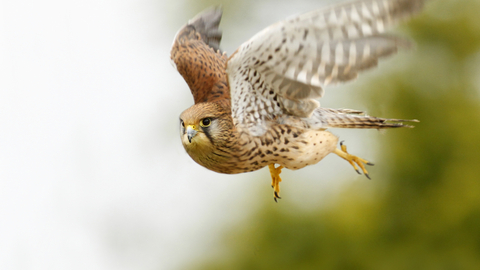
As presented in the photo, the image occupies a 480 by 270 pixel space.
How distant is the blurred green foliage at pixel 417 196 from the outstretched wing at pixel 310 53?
1108cm

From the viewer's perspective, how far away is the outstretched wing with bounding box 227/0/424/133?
2.11 meters

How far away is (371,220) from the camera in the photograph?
48.5ft

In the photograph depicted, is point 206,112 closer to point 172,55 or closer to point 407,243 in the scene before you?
point 172,55

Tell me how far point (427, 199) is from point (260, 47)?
563 inches

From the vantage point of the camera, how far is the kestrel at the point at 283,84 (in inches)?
84.8

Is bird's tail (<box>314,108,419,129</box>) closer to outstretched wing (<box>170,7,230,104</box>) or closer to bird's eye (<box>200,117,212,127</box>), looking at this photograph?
outstretched wing (<box>170,7,230,104</box>)

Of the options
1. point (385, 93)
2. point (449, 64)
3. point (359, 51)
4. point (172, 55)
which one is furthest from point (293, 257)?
point (359, 51)

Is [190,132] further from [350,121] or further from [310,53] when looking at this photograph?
[350,121]

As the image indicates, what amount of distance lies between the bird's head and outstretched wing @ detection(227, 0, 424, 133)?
13 centimetres

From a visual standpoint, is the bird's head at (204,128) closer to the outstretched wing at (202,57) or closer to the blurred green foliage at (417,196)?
the outstretched wing at (202,57)

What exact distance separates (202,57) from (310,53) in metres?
0.97

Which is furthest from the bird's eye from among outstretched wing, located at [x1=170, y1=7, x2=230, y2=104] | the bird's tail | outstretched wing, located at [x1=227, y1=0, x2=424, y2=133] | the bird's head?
the bird's tail

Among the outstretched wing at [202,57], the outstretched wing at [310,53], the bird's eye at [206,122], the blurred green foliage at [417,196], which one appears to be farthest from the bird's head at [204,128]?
the blurred green foliage at [417,196]

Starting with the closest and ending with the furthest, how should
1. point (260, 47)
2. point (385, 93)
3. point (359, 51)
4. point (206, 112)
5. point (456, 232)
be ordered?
point (359, 51)
point (260, 47)
point (206, 112)
point (385, 93)
point (456, 232)
